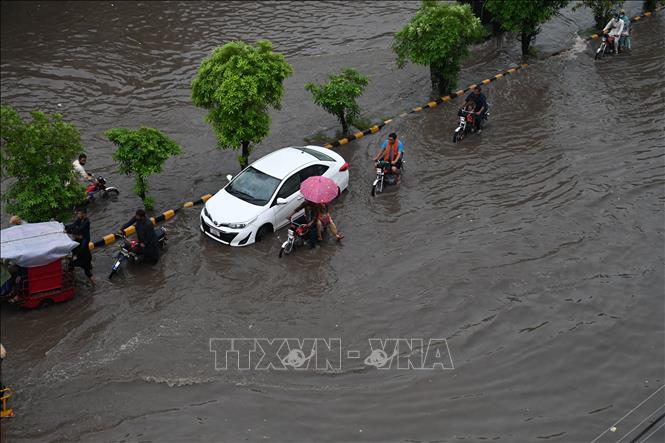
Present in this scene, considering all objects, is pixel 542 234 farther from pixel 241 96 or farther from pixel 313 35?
pixel 313 35

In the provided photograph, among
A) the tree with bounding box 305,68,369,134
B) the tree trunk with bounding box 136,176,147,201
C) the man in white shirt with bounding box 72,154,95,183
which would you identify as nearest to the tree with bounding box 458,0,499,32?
the tree with bounding box 305,68,369,134

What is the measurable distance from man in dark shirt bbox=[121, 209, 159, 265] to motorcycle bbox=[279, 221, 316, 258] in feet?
8.46

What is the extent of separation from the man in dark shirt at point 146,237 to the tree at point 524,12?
49.2ft

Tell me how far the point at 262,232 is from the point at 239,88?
3400 millimetres

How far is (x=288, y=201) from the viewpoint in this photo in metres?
14.2

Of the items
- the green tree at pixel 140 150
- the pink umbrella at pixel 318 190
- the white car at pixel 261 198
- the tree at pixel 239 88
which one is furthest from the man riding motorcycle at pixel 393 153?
the green tree at pixel 140 150

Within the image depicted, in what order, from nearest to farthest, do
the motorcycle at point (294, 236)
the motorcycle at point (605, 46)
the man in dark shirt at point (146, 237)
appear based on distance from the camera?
the man in dark shirt at point (146, 237) < the motorcycle at point (294, 236) < the motorcycle at point (605, 46)

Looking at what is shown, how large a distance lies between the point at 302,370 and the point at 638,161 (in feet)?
34.7

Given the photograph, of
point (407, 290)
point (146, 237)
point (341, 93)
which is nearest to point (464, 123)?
point (341, 93)

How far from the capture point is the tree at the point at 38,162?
1220 centimetres

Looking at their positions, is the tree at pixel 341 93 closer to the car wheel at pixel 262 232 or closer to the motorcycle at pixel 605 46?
the car wheel at pixel 262 232

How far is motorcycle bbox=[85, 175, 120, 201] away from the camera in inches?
602

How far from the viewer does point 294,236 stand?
13.4 metres

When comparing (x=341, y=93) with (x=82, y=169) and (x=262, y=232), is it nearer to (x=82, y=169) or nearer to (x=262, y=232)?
(x=262, y=232)
